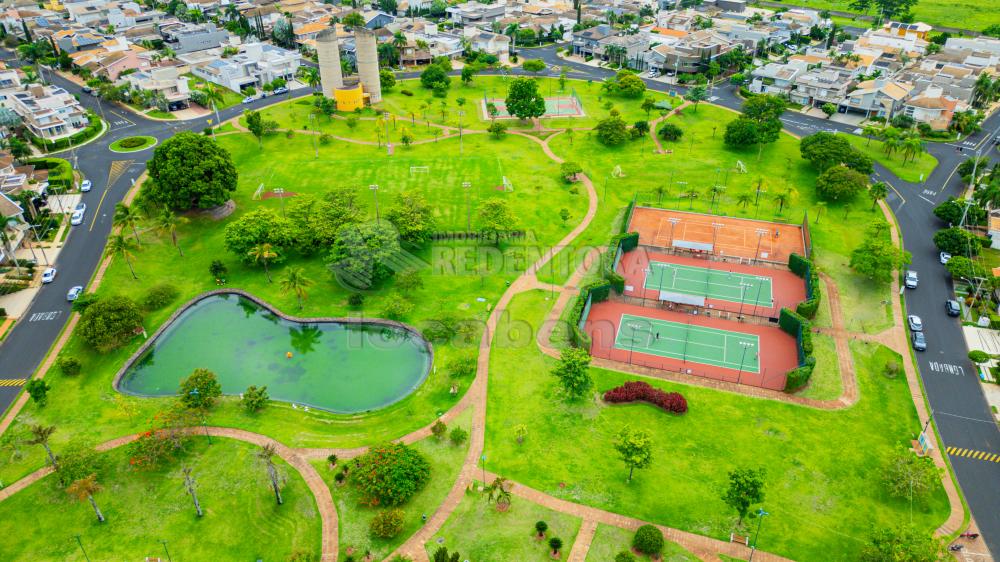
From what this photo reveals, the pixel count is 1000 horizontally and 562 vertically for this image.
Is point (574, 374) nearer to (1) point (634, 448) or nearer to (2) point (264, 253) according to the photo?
(1) point (634, 448)

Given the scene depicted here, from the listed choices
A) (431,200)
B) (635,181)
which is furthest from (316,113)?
(635,181)

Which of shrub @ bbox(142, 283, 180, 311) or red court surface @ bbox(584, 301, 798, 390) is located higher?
shrub @ bbox(142, 283, 180, 311)

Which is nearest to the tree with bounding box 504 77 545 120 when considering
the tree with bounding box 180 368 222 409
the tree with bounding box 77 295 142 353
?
the tree with bounding box 77 295 142 353

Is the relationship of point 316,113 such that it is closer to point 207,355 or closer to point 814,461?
point 207,355

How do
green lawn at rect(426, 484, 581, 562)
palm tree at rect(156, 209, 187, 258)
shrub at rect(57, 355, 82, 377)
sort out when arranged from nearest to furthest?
green lawn at rect(426, 484, 581, 562), shrub at rect(57, 355, 82, 377), palm tree at rect(156, 209, 187, 258)

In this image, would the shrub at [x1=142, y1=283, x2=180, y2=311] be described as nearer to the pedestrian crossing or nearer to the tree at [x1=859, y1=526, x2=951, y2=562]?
the tree at [x1=859, y1=526, x2=951, y2=562]

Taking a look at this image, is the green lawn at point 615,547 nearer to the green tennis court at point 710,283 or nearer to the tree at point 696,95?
the green tennis court at point 710,283
